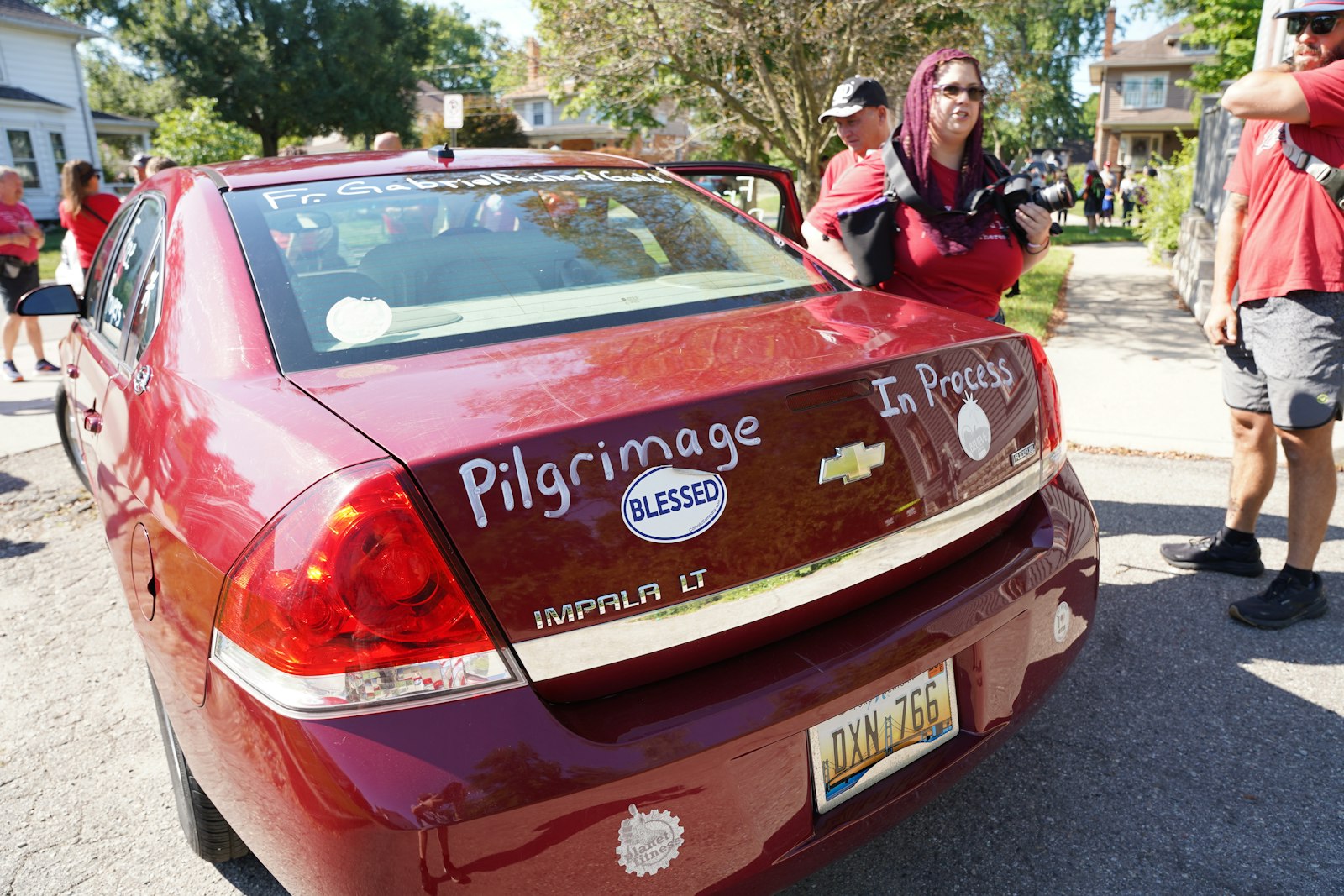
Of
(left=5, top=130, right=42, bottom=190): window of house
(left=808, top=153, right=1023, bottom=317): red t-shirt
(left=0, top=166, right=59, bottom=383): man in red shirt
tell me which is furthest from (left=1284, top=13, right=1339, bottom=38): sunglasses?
(left=5, top=130, right=42, bottom=190): window of house

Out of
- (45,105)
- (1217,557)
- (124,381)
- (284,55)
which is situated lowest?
(1217,557)

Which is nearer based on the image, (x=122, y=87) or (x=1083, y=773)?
(x=1083, y=773)

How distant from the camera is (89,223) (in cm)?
766

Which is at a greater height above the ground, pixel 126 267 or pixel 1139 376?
pixel 126 267

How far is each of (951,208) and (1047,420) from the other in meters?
1.19

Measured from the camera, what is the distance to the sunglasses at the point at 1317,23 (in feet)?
9.57

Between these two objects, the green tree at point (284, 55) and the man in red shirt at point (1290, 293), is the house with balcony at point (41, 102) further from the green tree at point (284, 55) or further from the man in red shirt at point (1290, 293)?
the man in red shirt at point (1290, 293)

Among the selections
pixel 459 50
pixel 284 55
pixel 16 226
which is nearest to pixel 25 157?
pixel 284 55

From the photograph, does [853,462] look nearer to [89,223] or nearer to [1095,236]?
[89,223]

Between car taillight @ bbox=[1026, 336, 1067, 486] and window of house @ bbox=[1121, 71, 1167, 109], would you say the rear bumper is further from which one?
window of house @ bbox=[1121, 71, 1167, 109]

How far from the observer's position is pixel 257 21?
1393 inches

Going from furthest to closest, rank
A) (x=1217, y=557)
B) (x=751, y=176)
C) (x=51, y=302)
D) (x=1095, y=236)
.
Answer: (x=1095, y=236) < (x=751, y=176) < (x=1217, y=557) < (x=51, y=302)

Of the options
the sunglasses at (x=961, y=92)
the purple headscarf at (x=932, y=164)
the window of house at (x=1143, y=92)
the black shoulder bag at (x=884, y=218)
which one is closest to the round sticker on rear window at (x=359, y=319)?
the black shoulder bag at (x=884, y=218)

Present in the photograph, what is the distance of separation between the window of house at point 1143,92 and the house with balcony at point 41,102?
50158 millimetres
